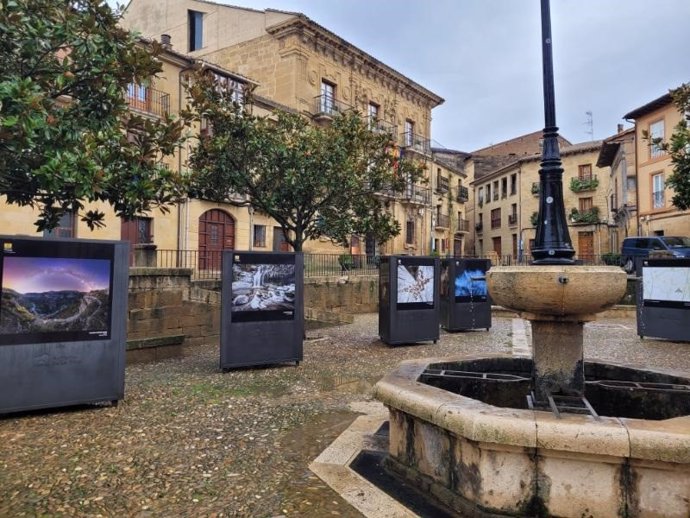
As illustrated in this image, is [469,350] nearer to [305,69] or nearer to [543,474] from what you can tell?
[543,474]

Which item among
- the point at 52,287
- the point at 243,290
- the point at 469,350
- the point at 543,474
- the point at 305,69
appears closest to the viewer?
the point at 543,474

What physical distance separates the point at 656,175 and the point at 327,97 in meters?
19.3

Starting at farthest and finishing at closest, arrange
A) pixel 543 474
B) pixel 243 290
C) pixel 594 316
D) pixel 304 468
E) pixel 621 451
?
pixel 243 290, pixel 304 468, pixel 594 316, pixel 543 474, pixel 621 451

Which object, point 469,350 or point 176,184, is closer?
point 176,184

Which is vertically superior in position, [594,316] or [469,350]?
[594,316]

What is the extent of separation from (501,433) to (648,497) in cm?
83

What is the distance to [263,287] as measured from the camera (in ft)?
25.4

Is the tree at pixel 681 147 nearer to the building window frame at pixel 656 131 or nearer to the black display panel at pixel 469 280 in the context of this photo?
the black display panel at pixel 469 280

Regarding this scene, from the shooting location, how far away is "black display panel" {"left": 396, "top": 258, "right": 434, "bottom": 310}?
10.0 metres

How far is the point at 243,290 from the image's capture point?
7.57 meters

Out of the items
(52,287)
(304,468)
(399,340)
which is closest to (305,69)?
(399,340)

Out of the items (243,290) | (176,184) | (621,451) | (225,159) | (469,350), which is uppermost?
(225,159)

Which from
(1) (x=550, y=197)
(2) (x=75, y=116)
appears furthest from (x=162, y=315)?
(1) (x=550, y=197)

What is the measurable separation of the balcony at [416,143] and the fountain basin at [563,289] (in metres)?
30.7
